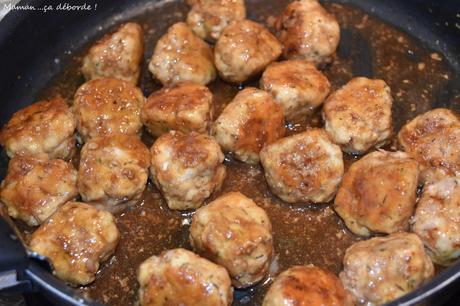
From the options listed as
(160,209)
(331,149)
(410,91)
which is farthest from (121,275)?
(410,91)

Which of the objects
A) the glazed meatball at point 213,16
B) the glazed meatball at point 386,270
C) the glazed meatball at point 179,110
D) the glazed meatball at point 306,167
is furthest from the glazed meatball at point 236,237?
the glazed meatball at point 213,16

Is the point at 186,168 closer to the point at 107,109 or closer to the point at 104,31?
the point at 107,109

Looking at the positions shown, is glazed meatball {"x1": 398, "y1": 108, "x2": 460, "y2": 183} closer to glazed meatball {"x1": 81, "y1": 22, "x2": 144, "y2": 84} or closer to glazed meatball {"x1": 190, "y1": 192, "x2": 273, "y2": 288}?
glazed meatball {"x1": 190, "y1": 192, "x2": 273, "y2": 288}

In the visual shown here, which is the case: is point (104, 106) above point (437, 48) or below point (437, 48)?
above

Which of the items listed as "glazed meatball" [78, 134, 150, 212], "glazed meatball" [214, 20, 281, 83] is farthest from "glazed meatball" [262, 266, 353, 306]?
"glazed meatball" [214, 20, 281, 83]

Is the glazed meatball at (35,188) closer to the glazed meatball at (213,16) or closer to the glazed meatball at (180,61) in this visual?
the glazed meatball at (180,61)

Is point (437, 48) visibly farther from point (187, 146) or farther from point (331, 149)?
point (187, 146)
